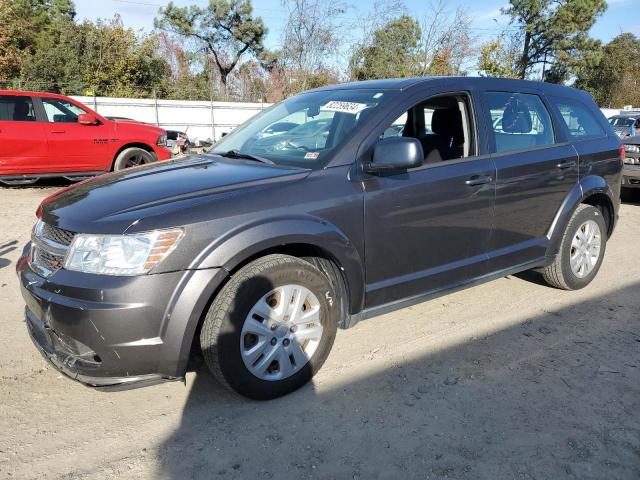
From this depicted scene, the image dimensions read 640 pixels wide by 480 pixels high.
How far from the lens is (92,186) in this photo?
10.4 ft

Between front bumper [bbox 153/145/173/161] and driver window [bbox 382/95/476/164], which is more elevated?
driver window [bbox 382/95/476/164]

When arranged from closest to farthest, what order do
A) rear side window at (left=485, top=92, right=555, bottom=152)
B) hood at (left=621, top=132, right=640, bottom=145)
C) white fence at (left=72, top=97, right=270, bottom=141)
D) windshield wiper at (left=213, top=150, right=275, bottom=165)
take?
windshield wiper at (left=213, top=150, right=275, bottom=165) < rear side window at (left=485, top=92, right=555, bottom=152) < hood at (left=621, top=132, right=640, bottom=145) < white fence at (left=72, top=97, right=270, bottom=141)

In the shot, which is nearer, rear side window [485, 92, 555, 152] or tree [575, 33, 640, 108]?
rear side window [485, 92, 555, 152]

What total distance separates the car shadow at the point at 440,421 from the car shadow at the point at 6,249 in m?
3.31

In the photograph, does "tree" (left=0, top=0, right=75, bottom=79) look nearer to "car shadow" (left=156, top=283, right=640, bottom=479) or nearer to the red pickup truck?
the red pickup truck

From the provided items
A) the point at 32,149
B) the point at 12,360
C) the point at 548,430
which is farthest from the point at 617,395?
the point at 32,149

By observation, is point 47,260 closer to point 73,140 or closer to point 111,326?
point 111,326

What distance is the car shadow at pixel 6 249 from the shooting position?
5.41 meters

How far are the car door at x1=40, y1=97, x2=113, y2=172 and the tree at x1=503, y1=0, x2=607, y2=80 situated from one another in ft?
Answer: 122

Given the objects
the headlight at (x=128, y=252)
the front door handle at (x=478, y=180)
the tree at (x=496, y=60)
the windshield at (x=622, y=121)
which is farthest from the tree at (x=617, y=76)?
the headlight at (x=128, y=252)

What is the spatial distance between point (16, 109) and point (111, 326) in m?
8.35

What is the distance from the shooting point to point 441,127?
4148 mm

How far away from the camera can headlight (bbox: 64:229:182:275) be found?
2.47 meters

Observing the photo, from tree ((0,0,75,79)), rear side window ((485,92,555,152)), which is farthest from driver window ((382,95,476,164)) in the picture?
tree ((0,0,75,79))
